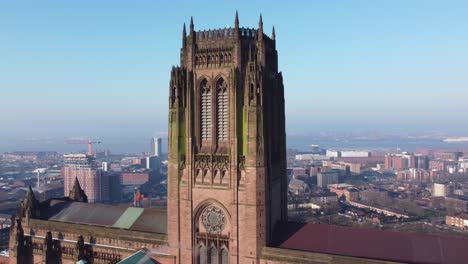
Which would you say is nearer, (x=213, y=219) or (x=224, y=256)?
(x=224, y=256)

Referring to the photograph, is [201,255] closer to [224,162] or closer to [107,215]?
[224,162]

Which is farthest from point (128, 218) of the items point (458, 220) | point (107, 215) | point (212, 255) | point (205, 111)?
point (458, 220)

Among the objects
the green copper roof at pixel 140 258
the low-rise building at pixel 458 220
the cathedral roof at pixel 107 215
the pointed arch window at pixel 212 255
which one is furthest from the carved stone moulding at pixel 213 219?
the low-rise building at pixel 458 220

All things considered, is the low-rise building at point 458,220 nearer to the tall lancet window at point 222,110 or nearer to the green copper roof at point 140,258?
the tall lancet window at point 222,110

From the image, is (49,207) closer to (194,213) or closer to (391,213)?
(194,213)

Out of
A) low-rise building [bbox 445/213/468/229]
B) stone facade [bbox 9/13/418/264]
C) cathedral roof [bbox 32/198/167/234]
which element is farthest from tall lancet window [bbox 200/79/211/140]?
low-rise building [bbox 445/213/468/229]
